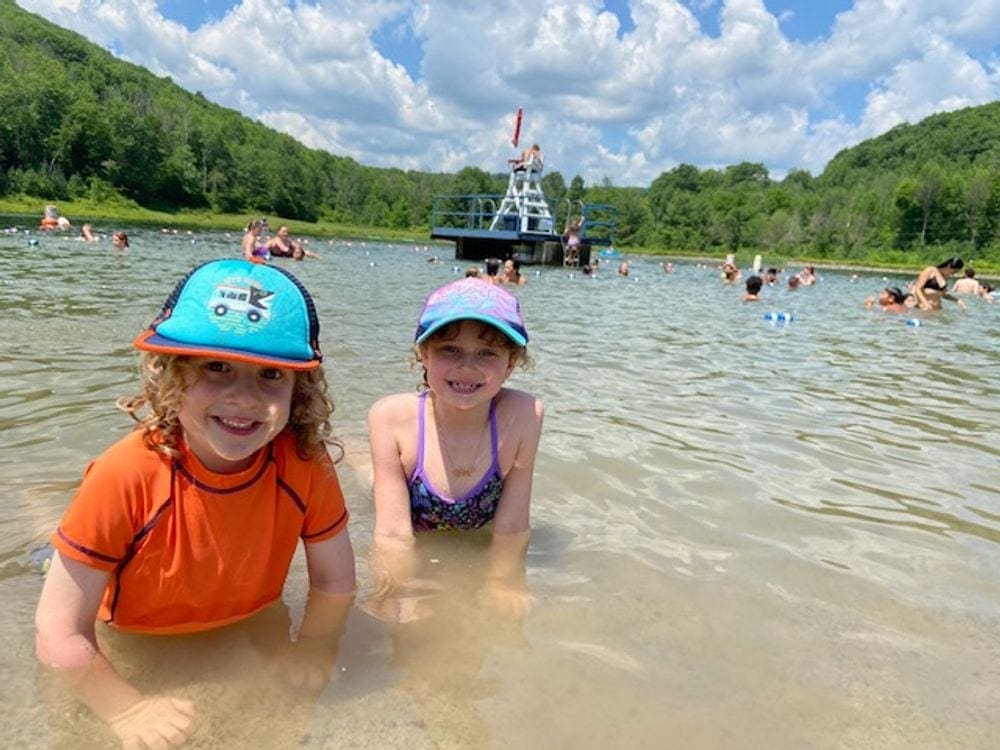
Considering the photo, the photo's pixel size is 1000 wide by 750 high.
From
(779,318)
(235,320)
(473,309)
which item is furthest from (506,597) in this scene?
(779,318)

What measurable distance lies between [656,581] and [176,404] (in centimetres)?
205

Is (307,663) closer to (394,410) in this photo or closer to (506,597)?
(506,597)

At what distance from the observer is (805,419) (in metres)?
6.01

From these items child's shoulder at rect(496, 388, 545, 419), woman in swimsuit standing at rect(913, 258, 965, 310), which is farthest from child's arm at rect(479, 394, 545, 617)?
woman in swimsuit standing at rect(913, 258, 965, 310)

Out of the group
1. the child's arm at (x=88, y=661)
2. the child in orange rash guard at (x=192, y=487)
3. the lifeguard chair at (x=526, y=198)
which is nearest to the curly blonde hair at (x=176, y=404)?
the child in orange rash guard at (x=192, y=487)

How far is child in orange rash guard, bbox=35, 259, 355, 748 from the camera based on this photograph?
1.90m

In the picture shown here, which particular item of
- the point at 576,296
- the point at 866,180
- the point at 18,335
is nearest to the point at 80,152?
the point at 576,296

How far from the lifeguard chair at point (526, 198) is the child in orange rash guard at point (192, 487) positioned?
33.2m

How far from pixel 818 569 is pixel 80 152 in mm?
93990

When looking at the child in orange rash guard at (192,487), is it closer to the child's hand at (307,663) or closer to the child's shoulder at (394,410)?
the child's hand at (307,663)

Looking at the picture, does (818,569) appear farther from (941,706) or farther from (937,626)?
(941,706)

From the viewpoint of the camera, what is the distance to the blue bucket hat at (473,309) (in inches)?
109

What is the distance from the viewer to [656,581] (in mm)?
3105

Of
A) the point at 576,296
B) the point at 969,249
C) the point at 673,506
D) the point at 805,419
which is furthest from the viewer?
the point at 969,249
